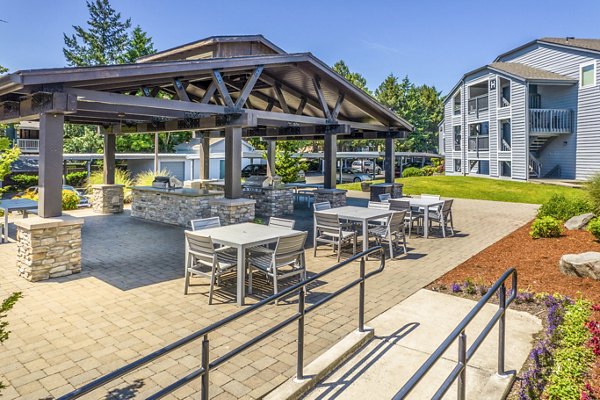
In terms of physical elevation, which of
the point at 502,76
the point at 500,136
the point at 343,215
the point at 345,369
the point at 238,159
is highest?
the point at 502,76

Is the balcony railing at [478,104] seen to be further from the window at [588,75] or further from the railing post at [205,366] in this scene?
the railing post at [205,366]

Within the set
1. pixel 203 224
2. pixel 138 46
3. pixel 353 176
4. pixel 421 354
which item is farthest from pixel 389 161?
pixel 138 46

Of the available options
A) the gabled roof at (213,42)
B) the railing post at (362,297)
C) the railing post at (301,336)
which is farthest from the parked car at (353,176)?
the railing post at (301,336)

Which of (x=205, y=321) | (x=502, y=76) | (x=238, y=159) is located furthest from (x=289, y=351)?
(x=502, y=76)

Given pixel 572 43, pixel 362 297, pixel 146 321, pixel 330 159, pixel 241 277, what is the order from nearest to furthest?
pixel 362 297 < pixel 146 321 < pixel 241 277 < pixel 330 159 < pixel 572 43

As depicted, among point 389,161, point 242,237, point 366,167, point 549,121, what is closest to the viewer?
point 242,237

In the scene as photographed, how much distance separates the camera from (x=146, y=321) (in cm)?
505

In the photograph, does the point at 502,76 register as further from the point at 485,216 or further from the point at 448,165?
the point at 485,216

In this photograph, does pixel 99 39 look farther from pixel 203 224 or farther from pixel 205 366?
pixel 205 366

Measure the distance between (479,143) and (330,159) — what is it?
19.4 metres

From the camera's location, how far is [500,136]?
86.5ft

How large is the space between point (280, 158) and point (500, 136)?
14.5 m

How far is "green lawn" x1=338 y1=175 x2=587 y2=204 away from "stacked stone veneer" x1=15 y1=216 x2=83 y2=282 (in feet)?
59.9

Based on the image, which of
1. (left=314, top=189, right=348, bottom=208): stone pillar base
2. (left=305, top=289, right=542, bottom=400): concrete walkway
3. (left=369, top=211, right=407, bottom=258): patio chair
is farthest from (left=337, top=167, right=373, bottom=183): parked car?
(left=305, top=289, right=542, bottom=400): concrete walkway
